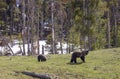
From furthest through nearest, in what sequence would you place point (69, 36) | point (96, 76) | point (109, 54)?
point (69, 36)
point (109, 54)
point (96, 76)

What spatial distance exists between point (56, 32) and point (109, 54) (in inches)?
1070

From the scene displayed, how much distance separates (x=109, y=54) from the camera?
97.7 ft

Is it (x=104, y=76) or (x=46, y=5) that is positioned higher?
(x=46, y=5)

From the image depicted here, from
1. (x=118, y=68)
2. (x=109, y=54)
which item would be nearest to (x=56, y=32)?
(x=109, y=54)

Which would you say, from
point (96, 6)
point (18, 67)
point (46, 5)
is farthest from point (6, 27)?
point (18, 67)

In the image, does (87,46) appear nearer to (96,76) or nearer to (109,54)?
(109,54)

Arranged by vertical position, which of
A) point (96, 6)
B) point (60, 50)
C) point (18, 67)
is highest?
point (96, 6)

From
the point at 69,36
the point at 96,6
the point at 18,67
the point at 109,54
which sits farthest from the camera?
the point at 69,36

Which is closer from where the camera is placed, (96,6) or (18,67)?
(18,67)

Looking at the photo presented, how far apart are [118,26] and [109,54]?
92.2ft

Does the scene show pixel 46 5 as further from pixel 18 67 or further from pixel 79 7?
pixel 18 67

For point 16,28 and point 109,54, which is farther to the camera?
point 16,28

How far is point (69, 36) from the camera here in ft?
175

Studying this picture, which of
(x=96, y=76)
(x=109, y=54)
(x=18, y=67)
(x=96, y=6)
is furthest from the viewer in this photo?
(x=96, y=6)
